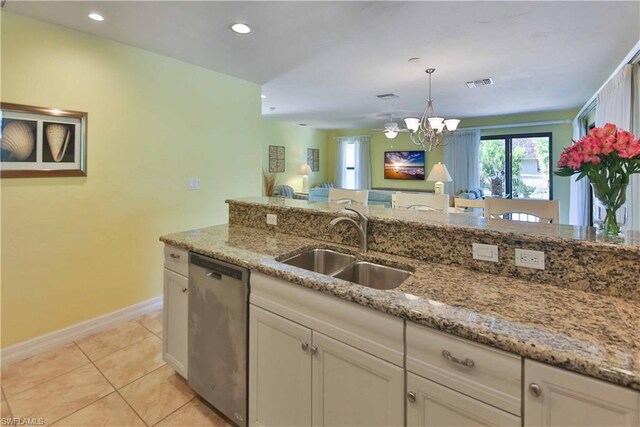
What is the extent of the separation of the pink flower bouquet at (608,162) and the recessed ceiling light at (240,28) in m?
2.20

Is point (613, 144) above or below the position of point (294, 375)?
above

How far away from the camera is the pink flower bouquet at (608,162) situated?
118cm

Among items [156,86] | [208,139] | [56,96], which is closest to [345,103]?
[208,139]

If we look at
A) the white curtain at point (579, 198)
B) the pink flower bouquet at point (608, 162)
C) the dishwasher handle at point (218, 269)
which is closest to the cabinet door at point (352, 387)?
the dishwasher handle at point (218, 269)

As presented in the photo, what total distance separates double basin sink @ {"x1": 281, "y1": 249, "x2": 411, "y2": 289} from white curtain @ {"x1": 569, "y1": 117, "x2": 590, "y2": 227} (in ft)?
14.9

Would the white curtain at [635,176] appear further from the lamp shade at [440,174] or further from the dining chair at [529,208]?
the lamp shade at [440,174]

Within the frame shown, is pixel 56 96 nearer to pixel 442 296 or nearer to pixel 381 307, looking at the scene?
→ pixel 381 307

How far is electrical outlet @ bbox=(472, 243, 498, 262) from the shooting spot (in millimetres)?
1377

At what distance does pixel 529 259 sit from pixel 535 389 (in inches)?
23.9

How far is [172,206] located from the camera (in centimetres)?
316

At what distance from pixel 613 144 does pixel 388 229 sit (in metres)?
0.95

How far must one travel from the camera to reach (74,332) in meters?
2.56

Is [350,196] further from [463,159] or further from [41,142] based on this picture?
[463,159]

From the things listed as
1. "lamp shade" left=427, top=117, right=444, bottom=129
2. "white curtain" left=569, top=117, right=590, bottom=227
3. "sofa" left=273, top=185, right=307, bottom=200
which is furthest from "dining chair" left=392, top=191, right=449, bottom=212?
"sofa" left=273, top=185, right=307, bottom=200
